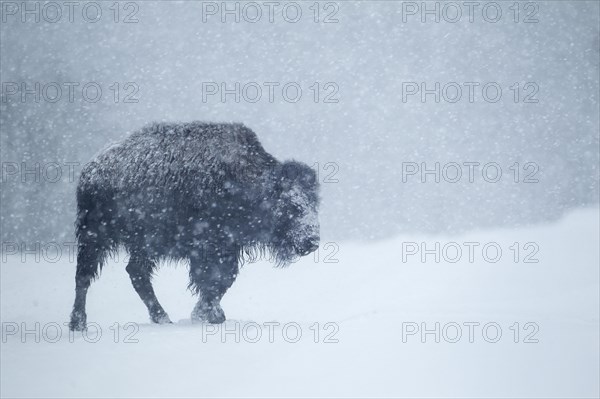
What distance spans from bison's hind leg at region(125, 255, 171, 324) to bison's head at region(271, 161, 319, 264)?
5.16 feet

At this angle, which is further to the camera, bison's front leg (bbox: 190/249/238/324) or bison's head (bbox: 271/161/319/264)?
bison's front leg (bbox: 190/249/238/324)

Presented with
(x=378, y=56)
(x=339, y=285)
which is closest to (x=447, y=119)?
(x=378, y=56)

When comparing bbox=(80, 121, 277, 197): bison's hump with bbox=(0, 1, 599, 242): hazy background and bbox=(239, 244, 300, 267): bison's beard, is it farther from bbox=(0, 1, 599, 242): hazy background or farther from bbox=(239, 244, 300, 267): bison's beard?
bbox=(0, 1, 599, 242): hazy background

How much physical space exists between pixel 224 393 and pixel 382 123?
25.2 meters

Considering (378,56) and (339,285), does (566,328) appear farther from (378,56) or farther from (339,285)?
(378,56)

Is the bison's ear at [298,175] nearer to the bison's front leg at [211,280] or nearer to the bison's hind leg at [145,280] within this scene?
the bison's front leg at [211,280]

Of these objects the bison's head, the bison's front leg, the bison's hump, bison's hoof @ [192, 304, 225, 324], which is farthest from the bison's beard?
the bison's hump

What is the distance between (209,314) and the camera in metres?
7.98

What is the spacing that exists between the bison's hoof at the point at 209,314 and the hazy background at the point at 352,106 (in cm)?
874

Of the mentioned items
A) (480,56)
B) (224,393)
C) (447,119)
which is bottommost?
(224,393)

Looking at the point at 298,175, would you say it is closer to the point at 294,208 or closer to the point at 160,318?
the point at 294,208

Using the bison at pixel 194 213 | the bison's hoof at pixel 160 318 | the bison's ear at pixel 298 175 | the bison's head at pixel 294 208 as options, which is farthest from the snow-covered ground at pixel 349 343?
the bison's ear at pixel 298 175

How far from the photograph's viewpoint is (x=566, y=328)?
806 cm

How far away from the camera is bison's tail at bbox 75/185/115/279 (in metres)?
8.23
